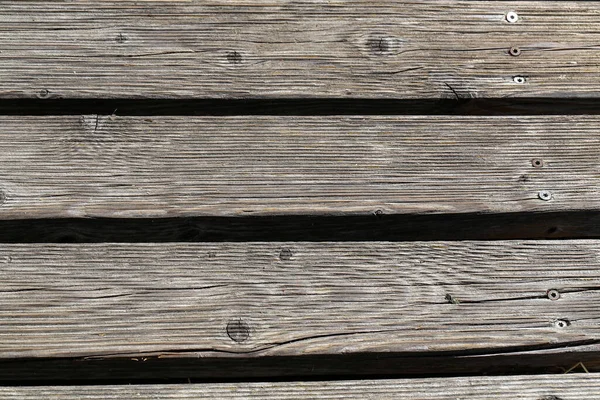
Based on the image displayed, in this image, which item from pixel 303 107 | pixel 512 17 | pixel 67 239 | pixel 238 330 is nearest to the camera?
pixel 238 330

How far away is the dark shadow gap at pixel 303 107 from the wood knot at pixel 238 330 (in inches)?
25.3

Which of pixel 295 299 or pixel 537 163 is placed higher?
pixel 537 163

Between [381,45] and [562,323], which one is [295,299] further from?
[381,45]

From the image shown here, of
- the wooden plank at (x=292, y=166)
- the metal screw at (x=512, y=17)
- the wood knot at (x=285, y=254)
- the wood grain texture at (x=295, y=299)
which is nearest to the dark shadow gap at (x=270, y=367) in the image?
the wood grain texture at (x=295, y=299)

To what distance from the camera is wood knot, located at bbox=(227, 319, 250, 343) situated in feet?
5.63

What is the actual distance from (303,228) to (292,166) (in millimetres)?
175

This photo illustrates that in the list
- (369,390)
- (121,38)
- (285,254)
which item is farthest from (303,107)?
(369,390)

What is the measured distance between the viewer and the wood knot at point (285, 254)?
1.81m

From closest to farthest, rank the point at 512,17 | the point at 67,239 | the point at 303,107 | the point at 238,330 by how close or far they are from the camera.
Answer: the point at 238,330, the point at 67,239, the point at 303,107, the point at 512,17

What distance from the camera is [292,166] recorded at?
1.90 metres

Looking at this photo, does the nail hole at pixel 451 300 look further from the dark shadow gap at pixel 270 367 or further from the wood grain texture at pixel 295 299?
the dark shadow gap at pixel 270 367

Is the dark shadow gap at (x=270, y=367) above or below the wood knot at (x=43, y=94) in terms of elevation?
below

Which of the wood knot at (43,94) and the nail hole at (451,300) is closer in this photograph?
the nail hole at (451,300)

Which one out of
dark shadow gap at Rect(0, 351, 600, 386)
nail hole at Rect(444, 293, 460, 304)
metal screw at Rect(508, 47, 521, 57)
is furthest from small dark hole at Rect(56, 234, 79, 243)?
metal screw at Rect(508, 47, 521, 57)
